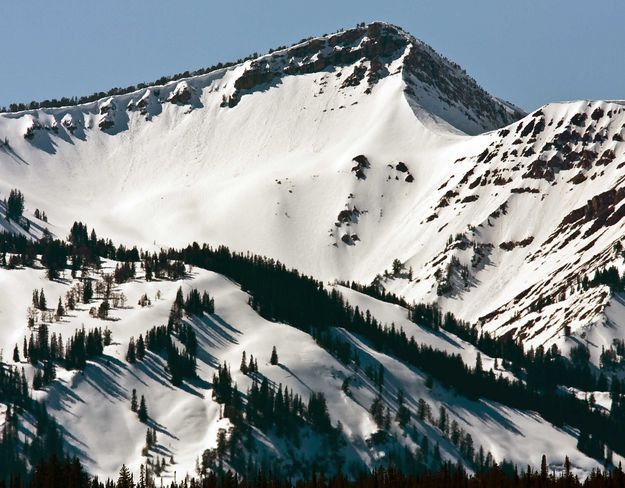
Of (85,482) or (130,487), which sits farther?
(85,482)

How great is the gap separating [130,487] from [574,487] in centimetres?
6159

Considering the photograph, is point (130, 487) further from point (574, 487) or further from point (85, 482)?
point (574, 487)

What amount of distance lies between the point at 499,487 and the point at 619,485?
1915 centimetres

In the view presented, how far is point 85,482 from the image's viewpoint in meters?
199

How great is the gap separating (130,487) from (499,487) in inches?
2073

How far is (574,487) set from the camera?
195625 millimetres

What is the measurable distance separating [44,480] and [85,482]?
5743mm

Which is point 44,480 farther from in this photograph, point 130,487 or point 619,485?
point 619,485

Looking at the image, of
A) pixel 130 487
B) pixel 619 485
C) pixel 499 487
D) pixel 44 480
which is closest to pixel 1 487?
pixel 44 480

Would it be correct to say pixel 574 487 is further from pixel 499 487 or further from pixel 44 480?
pixel 44 480

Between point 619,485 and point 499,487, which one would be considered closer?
point 619,485

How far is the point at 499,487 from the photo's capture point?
200 m

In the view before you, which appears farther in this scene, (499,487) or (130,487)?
(499,487)

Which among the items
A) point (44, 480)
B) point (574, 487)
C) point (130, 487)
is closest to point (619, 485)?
point (574, 487)
